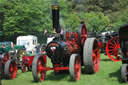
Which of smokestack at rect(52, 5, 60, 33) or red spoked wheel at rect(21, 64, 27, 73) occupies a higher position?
smokestack at rect(52, 5, 60, 33)

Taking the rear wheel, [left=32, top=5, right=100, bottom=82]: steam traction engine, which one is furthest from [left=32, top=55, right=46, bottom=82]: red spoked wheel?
the rear wheel

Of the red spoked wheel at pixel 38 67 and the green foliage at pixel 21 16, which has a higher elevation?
the red spoked wheel at pixel 38 67

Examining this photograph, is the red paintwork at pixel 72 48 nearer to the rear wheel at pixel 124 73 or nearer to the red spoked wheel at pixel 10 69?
the red spoked wheel at pixel 10 69

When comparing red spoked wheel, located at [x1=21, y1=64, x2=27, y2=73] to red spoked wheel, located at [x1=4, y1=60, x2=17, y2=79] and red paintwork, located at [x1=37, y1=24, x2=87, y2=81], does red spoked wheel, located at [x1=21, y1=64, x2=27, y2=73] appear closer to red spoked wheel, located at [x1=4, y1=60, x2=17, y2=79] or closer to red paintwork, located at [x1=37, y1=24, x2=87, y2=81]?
red spoked wheel, located at [x1=4, y1=60, x2=17, y2=79]

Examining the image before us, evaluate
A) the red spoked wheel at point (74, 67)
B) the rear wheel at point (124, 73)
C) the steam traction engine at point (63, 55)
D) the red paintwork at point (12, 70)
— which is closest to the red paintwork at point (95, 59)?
the steam traction engine at point (63, 55)

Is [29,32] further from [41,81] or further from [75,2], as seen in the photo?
[41,81]

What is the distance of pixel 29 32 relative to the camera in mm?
30547

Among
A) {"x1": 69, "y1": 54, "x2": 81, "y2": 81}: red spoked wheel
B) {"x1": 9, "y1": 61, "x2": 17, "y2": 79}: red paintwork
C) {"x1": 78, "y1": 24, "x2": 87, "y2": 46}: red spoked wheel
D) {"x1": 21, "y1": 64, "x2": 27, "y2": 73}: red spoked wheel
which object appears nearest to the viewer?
{"x1": 69, "y1": 54, "x2": 81, "y2": 81}: red spoked wheel

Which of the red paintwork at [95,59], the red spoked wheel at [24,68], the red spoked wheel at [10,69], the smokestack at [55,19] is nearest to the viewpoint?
the smokestack at [55,19]

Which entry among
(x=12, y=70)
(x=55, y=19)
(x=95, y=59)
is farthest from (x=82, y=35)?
(x=12, y=70)

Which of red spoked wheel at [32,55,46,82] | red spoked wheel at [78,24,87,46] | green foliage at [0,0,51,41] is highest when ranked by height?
red spoked wheel at [78,24,87,46]

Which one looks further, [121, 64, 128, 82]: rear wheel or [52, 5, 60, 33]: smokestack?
[52, 5, 60, 33]: smokestack

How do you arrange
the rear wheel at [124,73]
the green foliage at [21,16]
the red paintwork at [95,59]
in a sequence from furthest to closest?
the green foliage at [21,16], the red paintwork at [95,59], the rear wheel at [124,73]

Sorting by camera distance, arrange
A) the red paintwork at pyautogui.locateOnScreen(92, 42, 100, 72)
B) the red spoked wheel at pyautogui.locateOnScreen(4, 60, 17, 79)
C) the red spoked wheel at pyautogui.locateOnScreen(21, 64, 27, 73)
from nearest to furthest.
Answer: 1. the red spoked wheel at pyautogui.locateOnScreen(4, 60, 17, 79)
2. the red paintwork at pyautogui.locateOnScreen(92, 42, 100, 72)
3. the red spoked wheel at pyautogui.locateOnScreen(21, 64, 27, 73)
